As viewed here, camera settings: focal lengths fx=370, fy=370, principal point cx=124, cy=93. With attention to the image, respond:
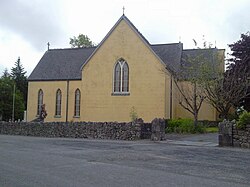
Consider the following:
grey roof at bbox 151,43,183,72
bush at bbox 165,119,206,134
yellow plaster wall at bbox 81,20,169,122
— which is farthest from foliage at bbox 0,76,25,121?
bush at bbox 165,119,206,134

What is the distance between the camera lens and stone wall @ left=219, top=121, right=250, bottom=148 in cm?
2027

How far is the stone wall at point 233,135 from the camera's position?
20266mm

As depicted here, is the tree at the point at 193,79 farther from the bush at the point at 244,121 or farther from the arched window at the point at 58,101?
the arched window at the point at 58,101

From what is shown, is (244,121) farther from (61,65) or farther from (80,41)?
(80,41)

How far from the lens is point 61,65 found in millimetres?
47812

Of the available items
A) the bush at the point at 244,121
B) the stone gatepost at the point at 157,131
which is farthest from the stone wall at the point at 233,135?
the stone gatepost at the point at 157,131

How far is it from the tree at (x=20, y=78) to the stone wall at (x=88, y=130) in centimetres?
4157

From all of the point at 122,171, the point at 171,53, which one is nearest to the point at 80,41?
the point at 171,53

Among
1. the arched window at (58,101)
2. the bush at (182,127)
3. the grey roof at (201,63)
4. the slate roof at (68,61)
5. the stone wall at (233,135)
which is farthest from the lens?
the arched window at (58,101)

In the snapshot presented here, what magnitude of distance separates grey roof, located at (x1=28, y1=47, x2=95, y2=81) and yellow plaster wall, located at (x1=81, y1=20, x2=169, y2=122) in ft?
17.5

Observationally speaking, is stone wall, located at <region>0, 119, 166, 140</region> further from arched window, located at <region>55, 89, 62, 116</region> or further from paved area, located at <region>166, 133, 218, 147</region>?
arched window, located at <region>55, 89, 62, 116</region>

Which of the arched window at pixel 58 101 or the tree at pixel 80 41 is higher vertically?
the tree at pixel 80 41

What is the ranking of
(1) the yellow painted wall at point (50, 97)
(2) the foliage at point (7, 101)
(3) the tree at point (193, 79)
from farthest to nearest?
(2) the foliage at point (7, 101), (1) the yellow painted wall at point (50, 97), (3) the tree at point (193, 79)

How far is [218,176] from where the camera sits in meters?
10.3
